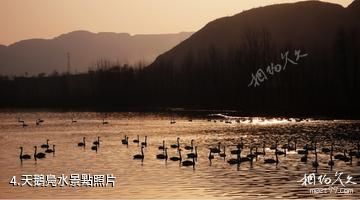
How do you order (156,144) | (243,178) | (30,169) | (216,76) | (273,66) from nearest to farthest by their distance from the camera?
(243,178), (30,169), (156,144), (273,66), (216,76)

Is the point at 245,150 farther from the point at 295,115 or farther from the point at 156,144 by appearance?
the point at 295,115

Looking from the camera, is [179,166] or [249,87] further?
[249,87]

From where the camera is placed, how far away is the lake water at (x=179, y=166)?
3305cm

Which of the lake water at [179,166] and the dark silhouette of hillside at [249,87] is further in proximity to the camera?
the dark silhouette of hillside at [249,87]

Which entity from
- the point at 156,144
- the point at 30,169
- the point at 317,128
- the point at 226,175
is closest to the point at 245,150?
the point at 156,144

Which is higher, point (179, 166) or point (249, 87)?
point (249, 87)

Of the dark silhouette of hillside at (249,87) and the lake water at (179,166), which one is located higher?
the dark silhouette of hillside at (249,87)

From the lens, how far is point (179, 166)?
45.2 meters

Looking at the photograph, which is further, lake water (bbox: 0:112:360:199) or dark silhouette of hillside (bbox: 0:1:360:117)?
dark silhouette of hillside (bbox: 0:1:360:117)

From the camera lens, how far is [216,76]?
539ft

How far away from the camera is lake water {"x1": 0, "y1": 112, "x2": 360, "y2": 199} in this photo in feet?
108

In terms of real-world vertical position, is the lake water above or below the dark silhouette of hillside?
below

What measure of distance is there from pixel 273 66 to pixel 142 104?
4174 cm

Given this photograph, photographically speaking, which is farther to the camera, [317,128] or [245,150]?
[317,128]
